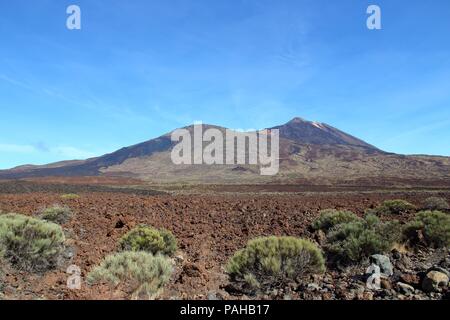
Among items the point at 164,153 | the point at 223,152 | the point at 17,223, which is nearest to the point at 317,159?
the point at 223,152

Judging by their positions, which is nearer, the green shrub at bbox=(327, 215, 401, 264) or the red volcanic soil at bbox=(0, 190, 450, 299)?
the red volcanic soil at bbox=(0, 190, 450, 299)

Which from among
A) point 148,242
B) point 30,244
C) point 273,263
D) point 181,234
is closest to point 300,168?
point 181,234

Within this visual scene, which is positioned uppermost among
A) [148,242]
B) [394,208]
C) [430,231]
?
[394,208]

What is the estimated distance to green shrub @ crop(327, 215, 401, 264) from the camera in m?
9.03

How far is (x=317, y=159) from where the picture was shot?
485 ft

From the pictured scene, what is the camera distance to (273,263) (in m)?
7.25

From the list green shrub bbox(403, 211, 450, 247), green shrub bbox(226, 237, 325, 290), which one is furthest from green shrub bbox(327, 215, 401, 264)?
green shrub bbox(226, 237, 325, 290)

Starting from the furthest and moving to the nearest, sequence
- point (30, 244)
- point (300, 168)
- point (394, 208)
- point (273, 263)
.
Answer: point (300, 168) → point (394, 208) → point (30, 244) → point (273, 263)

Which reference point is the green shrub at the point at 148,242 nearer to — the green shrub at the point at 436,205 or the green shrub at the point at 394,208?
the green shrub at the point at 394,208

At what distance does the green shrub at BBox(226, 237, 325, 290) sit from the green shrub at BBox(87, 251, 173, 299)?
49.9 inches

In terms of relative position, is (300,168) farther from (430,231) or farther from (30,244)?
(30,244)

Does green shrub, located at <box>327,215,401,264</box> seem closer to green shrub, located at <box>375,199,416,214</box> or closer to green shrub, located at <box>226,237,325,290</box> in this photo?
green shrub, located at <box>226,237,325,290</box>

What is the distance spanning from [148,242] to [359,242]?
4600mm

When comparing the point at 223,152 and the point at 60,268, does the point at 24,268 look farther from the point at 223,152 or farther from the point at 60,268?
the point at 223,152
